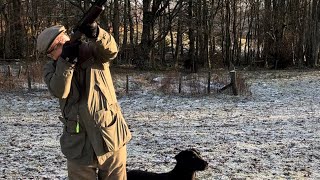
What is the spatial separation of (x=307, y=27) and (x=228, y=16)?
5.58 m

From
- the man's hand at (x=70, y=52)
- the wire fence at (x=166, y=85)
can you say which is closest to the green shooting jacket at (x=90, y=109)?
the man's hand at (x=70, y=52)

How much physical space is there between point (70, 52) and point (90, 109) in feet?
1.45

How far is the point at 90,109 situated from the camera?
2934 mm

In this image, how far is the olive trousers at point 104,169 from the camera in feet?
10.1

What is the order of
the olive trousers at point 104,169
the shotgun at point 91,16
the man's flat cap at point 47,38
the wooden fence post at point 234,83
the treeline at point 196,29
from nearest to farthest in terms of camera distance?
1. the shotgun at point 91,16
2. the man's flat cap at point 47,38
3. the olive trousers at point 104,169
4. the wooden fence post at point 234,83
5. the treeline at point 196,29

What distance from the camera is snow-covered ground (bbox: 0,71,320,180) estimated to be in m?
6.23

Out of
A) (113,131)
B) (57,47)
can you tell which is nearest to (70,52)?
(57,47)

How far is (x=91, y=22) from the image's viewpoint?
2.69 meters

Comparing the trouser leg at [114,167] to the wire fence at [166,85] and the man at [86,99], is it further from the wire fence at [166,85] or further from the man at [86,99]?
the wire fence at [166,85]

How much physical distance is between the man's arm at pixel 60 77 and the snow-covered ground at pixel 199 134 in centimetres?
322

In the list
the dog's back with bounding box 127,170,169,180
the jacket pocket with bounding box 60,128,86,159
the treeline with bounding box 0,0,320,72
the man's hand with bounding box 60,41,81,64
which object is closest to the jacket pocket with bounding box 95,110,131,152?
the jacket pocket with bounding box 60,128,86,159

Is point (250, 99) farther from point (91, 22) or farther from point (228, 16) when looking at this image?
point (228, 16)

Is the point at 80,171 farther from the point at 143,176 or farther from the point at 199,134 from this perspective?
the point at 199,134

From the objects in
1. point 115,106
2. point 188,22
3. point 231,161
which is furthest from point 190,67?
point 115,106
